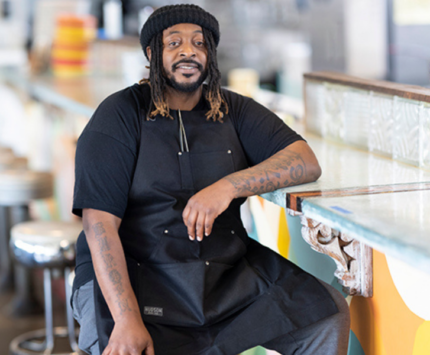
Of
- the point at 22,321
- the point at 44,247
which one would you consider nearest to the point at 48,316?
the point at 44,247

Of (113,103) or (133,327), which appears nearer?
(133,327)

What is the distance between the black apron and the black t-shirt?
45mm

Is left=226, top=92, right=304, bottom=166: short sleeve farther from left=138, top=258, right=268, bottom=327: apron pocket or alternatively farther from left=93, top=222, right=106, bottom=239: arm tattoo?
left=93, top=222, right=106, bottom=239: arm tattoo

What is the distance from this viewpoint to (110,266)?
5.32ft

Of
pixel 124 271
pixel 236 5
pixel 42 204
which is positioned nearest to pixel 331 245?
pixel 124 271

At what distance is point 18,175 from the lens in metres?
3.46

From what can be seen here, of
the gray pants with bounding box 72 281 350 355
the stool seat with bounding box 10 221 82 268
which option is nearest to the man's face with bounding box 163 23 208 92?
the gray pants with bounding box 72 281 350 355

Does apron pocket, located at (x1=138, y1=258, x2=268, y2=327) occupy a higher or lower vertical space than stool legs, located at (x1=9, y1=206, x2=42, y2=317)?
higher

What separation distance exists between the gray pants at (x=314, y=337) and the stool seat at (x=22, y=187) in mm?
1852

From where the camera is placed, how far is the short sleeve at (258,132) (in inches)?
73.5

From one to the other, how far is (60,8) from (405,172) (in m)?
5.51

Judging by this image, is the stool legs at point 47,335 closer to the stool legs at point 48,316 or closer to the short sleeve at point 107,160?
the stool legs at point 48,316

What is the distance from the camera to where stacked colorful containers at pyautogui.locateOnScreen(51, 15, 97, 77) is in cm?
501

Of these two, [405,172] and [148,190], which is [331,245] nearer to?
[405,172]
